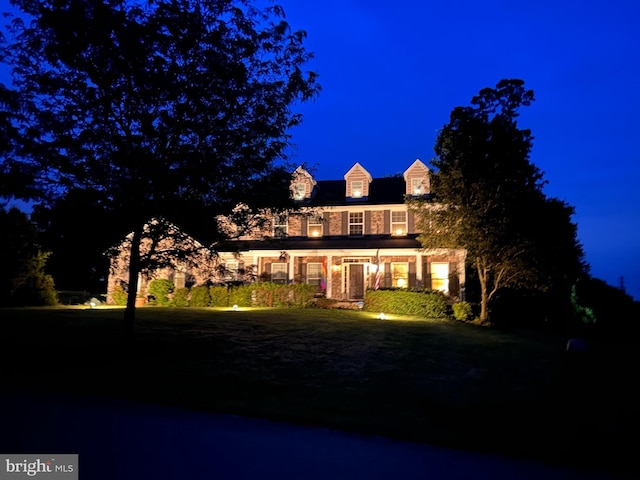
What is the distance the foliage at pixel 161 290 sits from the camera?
77.4ft

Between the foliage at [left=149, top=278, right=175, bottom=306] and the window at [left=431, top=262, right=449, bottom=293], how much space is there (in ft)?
48.6

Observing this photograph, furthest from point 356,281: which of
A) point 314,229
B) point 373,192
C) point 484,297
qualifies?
point 484,297

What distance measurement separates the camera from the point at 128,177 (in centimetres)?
931

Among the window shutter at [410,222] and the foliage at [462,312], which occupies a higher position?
the window shutter at [410,222]

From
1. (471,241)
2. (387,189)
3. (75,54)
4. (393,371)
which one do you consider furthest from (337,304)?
(75,54)

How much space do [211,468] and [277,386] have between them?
145 inches

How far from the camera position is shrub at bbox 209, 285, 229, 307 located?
74.0 ft

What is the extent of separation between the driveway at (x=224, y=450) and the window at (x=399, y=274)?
19.7 m

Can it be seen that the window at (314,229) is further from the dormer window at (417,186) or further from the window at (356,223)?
the dormer window at (417,186)

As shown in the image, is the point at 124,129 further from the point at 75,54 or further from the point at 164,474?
the point at 164,474

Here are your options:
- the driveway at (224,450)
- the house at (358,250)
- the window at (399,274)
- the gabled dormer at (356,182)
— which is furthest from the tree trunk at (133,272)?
the gabled dormer at (356,182)

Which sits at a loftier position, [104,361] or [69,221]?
[69,221]

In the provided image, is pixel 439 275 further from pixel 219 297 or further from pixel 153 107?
pixel 153 107

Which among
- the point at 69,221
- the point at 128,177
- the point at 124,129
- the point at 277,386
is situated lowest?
the point at 277,386
